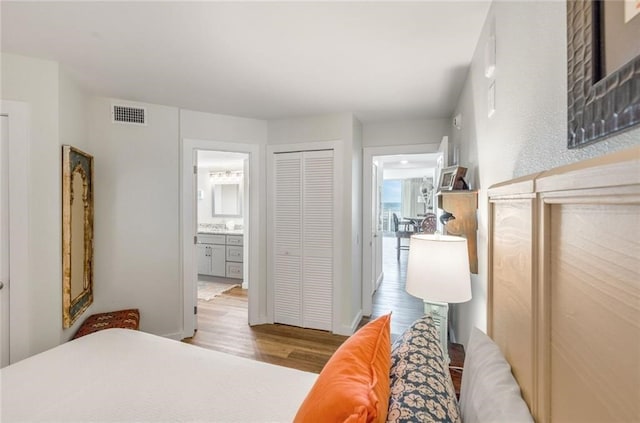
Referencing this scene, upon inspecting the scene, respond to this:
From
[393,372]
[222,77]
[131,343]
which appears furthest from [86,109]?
[393,372]

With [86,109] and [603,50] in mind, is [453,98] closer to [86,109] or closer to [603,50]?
[603,50]

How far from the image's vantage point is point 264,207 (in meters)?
3.36

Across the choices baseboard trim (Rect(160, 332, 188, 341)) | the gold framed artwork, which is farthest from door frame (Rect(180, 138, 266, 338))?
the gold framed artwork

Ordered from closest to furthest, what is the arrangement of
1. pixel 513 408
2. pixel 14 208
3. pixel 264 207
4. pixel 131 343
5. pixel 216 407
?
pixel 513 408
pixel 216 407
pixel 131 343
pixel 14 208
pixel 264 207

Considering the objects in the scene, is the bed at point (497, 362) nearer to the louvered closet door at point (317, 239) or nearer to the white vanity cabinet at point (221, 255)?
the louvered closet door at point (317, 239)

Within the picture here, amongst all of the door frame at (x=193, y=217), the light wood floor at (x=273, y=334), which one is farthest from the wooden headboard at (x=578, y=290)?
the door frame at (x=193, y=217)

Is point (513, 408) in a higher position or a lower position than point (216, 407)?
higher

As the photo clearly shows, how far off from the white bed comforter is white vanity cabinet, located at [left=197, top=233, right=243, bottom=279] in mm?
3753

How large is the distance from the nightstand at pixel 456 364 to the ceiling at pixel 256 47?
182 centimetres

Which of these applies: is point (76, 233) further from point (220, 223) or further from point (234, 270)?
point (220, 223)

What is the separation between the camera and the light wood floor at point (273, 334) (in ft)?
8.70

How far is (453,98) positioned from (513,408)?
2.61 metres

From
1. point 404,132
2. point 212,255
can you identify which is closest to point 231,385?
point 404,132

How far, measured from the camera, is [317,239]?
319 cm
